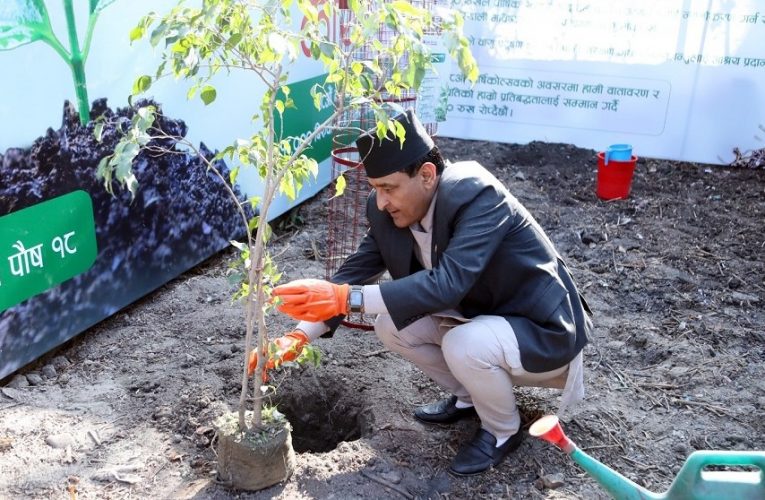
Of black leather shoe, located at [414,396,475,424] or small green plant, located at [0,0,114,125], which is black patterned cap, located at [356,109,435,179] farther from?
small green plant, located at [0,0,114,125]

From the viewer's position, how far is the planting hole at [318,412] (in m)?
2.85

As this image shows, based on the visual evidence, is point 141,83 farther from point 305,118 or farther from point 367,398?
point 305,118

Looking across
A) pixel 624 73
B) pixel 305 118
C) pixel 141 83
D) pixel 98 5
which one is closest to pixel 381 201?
pixel 141 83

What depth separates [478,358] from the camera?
90.9 inches

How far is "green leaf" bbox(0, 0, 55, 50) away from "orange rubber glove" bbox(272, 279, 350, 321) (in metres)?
1.45

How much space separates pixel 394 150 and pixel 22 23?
5.08 ft

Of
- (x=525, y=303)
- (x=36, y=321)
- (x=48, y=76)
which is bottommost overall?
(x=36, y=321)

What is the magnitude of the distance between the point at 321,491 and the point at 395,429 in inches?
16.5

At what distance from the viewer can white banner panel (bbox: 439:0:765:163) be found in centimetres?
585

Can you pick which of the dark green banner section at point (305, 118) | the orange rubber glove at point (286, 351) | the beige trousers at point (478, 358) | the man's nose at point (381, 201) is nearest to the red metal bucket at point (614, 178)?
the dark green banner section at point (305, 118)

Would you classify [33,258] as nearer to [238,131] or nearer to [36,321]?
[36,321]

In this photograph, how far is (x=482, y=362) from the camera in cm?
231

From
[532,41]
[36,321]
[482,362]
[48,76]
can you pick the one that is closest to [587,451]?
[482,362]

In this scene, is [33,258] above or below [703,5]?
below
